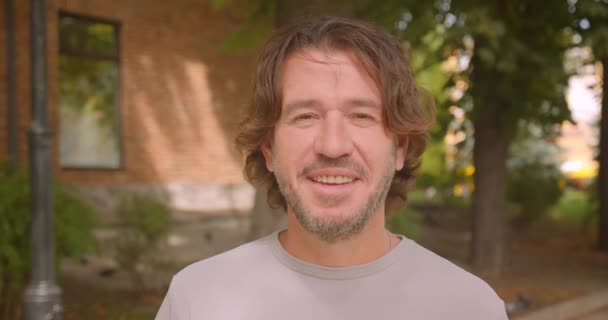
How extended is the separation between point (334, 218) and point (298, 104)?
13.1 inches

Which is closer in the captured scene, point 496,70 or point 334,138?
point 334,138

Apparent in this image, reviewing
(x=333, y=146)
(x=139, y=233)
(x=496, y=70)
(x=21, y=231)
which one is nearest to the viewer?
(x=333, y=146)

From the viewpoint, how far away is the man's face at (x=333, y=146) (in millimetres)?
1778

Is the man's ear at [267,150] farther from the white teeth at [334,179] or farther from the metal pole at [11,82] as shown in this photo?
the metal pole at [11,82]

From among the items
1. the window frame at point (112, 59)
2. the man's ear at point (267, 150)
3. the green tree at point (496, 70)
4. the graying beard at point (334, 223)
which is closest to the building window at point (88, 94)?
the window frame at point (112, 59)

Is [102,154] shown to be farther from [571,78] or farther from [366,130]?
[366,130]

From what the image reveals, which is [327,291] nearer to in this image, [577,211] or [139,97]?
[139,97]

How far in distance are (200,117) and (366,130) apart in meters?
12.2

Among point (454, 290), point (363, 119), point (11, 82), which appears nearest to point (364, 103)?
point (363, 119)

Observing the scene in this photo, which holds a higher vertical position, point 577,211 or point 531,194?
point 531,194

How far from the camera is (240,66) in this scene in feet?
47.7

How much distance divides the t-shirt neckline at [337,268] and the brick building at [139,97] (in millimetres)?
9695

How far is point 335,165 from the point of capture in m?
1.77

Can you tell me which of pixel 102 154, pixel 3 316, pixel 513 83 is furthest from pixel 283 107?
pixel 102 154
